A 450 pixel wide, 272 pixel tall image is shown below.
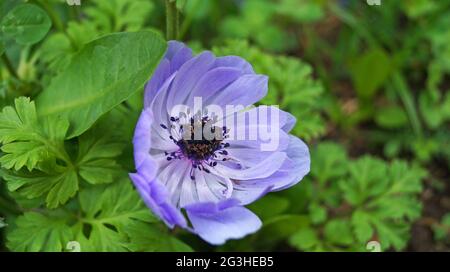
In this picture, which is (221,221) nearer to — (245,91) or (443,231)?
(245,91)

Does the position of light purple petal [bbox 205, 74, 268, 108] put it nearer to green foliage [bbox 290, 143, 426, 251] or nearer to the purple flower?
the purple flower

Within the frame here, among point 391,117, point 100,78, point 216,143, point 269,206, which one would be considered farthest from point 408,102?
point 100,78

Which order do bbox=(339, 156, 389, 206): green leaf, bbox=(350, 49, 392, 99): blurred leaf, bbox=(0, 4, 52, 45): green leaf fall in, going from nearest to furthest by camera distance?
1. bbox=(0, 4, 52, 45): green leaf
2. bbox=(339, 156, 389, 206): green leaf
3. bbox=(350, 49, 392, 99): blurred leaf

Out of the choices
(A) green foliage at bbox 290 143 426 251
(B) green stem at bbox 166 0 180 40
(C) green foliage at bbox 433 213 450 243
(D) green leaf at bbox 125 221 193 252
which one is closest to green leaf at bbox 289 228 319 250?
(A) green foliage at bbox 290 143 426 251

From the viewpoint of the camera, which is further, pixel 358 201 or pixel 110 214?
pixel 358 201

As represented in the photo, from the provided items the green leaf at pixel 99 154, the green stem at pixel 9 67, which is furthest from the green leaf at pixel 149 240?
the green stem at pixel 9 67
